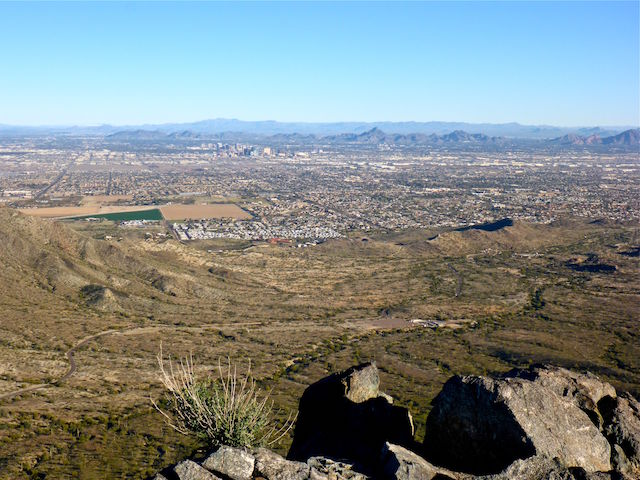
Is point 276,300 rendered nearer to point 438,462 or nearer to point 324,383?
point 324,383

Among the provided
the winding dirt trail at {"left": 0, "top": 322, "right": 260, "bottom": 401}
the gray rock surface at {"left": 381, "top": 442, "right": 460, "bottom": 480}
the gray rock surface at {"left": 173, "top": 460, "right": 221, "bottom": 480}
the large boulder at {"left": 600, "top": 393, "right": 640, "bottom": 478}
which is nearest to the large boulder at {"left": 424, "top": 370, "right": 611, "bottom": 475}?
the large boulder at {"left": 600, "top": 393, "right": 640, "bottom": 478}

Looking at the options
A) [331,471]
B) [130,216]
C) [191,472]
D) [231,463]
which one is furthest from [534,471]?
[130,216]

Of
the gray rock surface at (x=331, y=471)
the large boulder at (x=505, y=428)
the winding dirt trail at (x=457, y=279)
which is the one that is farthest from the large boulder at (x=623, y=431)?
the winding dirt trail at (x=457, y=279)

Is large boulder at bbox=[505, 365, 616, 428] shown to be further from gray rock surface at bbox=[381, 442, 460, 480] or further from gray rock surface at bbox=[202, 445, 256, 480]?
gray rock surface at bbox=[202, 445, 256, 480]

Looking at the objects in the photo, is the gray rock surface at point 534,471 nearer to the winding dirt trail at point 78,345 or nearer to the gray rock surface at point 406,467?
the gray rock surface at point 406,467

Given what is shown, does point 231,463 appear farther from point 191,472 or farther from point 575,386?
point 575,386

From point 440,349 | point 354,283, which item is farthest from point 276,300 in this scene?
point 440,349
